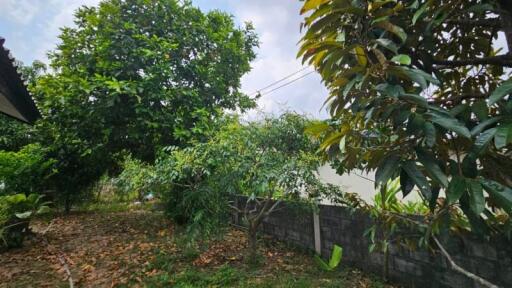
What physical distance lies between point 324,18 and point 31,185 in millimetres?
6852

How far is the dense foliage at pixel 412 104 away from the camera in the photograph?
40.1 inches

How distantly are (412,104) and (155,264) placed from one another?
13.3 feet

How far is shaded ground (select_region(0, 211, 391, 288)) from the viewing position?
3.54m

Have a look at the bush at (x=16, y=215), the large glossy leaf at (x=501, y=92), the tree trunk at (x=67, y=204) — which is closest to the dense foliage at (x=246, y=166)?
the large glossy leaf at (x=501, y=92)

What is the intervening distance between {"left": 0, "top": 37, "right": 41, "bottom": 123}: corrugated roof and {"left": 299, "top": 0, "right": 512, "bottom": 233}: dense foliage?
9.30 feet

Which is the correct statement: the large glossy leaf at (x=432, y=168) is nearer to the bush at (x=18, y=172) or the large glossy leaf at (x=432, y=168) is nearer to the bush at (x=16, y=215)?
the bush at (x=16, y=215)

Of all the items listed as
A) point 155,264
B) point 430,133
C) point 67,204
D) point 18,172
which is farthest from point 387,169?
point 67,204

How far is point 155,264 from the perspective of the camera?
4.19 meters

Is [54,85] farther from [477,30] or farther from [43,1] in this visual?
[477,30]

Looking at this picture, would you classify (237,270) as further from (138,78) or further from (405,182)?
(138,78)

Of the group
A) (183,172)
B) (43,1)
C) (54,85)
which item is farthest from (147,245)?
(43,1)

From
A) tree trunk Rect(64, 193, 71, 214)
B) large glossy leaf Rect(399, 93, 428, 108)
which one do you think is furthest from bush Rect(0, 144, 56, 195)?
large glossy leaf Rect(399, 93, 428, 108)

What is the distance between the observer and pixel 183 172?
12.3ft

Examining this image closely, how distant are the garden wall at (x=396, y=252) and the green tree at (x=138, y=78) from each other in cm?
236
